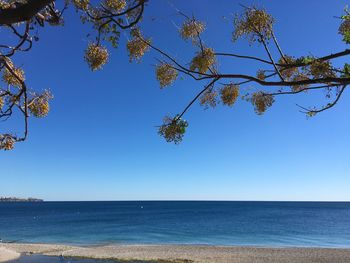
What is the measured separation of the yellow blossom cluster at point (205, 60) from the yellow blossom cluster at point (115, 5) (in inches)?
43.9

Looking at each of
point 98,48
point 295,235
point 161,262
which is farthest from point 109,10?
point 295,235

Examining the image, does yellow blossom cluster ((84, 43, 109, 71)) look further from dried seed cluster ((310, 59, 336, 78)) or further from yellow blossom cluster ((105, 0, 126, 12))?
dried seed cluster ((310, 59, 336, 78))

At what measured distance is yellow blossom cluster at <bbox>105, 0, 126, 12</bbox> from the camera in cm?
522

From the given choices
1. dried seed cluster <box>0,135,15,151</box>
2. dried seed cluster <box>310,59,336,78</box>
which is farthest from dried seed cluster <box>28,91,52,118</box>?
dried seed cluster <box>310,59,336,78</box>

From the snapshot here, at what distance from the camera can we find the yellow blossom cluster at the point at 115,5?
17.1 feet

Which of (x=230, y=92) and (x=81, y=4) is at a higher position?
(x=81, y=4)

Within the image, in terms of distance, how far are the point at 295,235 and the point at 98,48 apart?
54.2 metres

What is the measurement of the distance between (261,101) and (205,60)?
0.95 meters

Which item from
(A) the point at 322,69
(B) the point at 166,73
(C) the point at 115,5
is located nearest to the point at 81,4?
(C) the point at 115,5

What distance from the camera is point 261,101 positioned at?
242 inches

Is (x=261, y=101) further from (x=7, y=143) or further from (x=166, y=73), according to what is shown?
(x=7, y=143)

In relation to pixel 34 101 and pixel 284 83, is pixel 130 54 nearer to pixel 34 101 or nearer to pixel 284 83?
pixel 34 101

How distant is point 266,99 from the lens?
612 cm

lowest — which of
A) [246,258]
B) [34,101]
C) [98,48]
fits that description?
[246,258]
